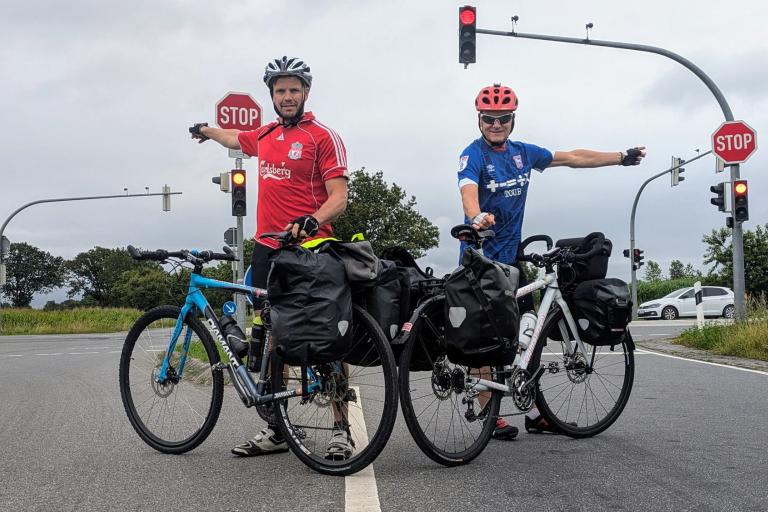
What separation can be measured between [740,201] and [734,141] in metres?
1.13

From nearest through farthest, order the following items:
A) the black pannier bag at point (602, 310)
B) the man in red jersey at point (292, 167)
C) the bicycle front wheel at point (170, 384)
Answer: the bicycle front wheel at point (170, 384) < the man in red jersey at point (292, 167) < the black pannier bag at point (602, 310)

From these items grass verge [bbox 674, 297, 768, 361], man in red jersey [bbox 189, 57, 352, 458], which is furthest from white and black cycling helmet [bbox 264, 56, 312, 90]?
grass verge [bbox 674, 297, 768, 361]

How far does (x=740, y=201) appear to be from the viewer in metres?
14.8

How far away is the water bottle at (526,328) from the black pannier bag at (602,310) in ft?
1.03

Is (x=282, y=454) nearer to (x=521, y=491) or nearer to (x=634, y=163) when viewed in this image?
(x=521, y=491)

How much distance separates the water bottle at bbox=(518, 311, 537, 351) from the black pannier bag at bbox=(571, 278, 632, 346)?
0.31 metres

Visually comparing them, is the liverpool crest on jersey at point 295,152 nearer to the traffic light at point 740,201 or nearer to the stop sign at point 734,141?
the stop sign at point 734,141

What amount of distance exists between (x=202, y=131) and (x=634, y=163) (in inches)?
115

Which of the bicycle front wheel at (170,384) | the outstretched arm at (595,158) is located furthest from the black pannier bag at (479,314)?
the outstretched arm at (595,158)

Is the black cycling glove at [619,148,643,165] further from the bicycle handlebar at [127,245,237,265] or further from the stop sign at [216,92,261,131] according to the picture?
the stop sign at [216,92,261,131]

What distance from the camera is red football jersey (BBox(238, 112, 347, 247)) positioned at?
4527 millimetres

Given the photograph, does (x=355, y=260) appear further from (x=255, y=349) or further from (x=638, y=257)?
(x=638, y=257)

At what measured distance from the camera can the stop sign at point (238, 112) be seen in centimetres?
988

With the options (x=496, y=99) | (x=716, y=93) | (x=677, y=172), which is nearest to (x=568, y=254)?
(x=496, y=99)
